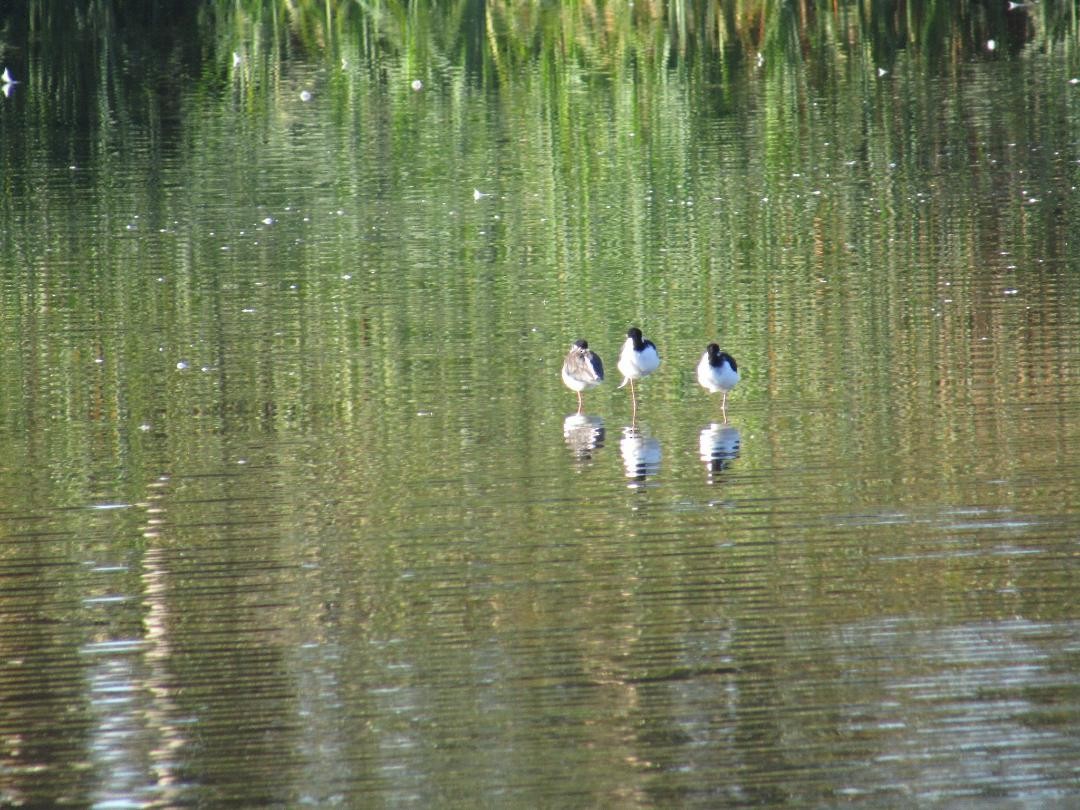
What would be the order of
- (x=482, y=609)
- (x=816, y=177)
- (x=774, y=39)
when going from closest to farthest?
(x=482, y=609) < (x=816, y=177) < (x=774, y=39)

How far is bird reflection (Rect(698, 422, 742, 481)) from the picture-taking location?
8812mm

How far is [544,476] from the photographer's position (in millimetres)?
8742

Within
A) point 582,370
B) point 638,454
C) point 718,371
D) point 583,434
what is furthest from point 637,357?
point 638,454

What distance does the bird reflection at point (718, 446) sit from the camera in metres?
8.81

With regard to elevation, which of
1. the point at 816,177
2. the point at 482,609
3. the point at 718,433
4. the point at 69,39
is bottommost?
the point at 482,609

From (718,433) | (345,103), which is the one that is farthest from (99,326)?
(345,103)

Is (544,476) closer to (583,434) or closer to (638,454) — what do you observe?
(638,454)

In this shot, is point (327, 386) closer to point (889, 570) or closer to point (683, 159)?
point (889, 570)

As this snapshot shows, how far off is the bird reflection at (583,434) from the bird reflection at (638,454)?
0.13m

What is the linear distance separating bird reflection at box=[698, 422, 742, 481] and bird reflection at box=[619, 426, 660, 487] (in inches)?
9.0

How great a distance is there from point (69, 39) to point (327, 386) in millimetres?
19073

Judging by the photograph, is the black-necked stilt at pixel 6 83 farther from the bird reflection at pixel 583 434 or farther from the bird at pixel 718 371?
the bird at pixel 718 371

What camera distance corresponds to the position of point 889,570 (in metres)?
7.10

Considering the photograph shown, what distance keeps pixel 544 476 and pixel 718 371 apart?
1.54m
